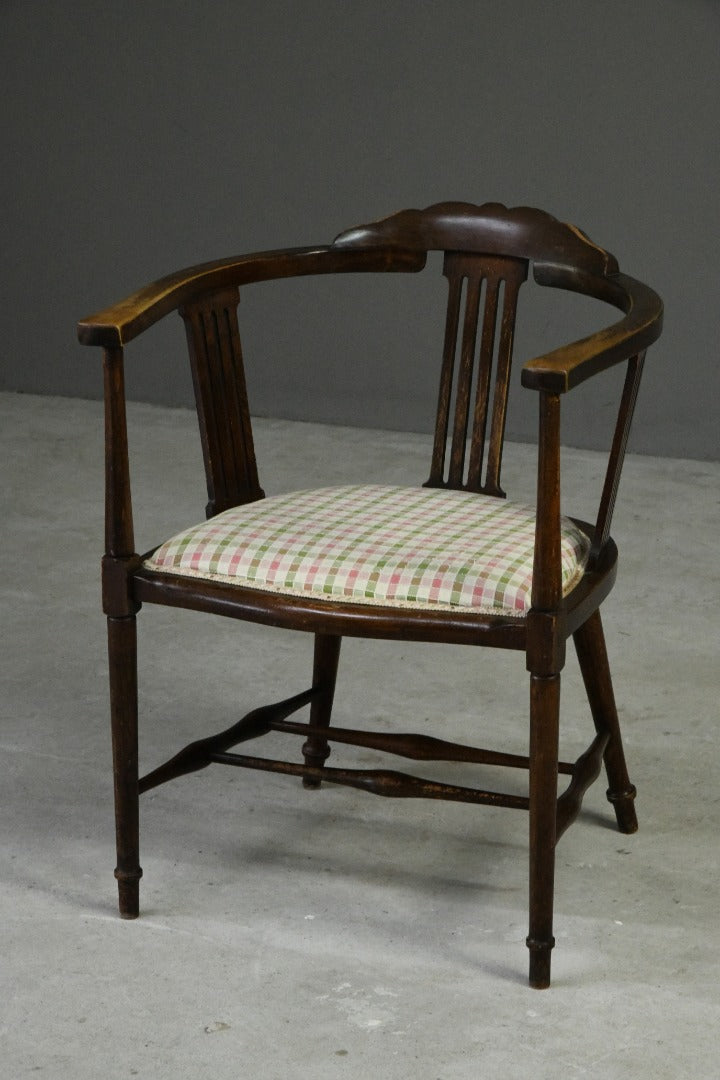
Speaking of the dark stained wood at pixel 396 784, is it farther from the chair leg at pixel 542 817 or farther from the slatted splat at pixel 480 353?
the slatted splat at pixel 480 353

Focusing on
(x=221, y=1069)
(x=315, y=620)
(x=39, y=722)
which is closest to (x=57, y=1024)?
(x=221, y=1069)

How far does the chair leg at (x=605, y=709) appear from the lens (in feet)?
6.53

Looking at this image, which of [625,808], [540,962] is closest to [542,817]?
[540,962]

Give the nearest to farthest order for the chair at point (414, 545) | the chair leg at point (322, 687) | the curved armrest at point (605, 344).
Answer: the curved armrest at point (605, 344)
the chair at point (414, 545)
the chair leg at point (322, 687)

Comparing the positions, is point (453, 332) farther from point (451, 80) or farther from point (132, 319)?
point (451, 80)

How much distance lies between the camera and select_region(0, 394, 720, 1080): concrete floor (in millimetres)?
1628

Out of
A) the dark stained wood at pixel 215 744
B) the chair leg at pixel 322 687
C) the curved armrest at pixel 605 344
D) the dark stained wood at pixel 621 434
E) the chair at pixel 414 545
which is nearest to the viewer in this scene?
the curved armrest at pixel 605 344

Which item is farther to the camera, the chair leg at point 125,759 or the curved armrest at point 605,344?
the chair leg at point 125,759

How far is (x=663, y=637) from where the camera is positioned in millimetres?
2861

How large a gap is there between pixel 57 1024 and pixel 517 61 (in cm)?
337

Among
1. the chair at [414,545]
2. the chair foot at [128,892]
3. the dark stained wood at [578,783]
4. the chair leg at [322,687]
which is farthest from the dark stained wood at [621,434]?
the chair foot at [128,892]

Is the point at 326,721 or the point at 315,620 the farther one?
the point at 326,721

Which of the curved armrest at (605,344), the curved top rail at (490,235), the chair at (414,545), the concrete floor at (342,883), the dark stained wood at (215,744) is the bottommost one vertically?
the concrete floor at (342,883)

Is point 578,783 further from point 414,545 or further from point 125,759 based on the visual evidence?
point 125,759
